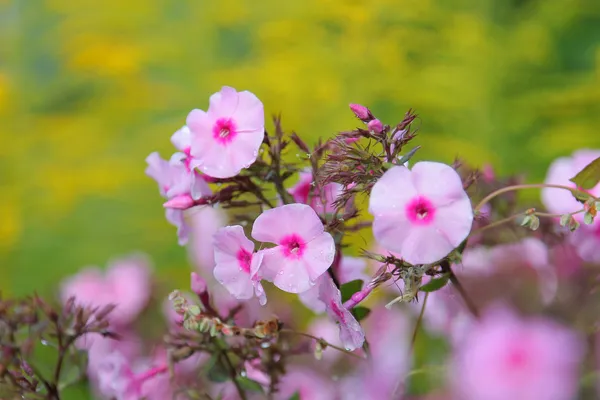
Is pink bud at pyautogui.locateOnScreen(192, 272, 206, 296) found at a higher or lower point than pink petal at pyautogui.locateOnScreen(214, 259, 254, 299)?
lower

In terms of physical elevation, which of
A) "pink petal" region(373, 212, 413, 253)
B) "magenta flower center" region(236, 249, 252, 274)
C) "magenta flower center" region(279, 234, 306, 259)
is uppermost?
"pink petal" region(373, 212, 413, 253)

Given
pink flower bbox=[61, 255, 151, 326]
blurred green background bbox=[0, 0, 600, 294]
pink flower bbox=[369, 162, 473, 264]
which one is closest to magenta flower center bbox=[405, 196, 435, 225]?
pink flower bbox=[369, 162, 473, 264]

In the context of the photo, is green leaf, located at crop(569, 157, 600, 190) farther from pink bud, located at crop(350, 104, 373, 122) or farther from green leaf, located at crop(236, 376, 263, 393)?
green leaf, located at crop(236, 376, 263, 393)

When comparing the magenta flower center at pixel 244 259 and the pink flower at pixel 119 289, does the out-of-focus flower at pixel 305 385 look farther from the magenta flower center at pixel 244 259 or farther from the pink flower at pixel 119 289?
the pink flower at pixel 119 289

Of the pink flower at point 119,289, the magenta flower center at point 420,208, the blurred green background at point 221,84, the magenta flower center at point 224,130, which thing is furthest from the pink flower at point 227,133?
the blurred green background at point 221,84

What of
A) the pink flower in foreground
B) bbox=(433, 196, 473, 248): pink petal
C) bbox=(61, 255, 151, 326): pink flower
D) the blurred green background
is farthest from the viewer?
the blurred green background

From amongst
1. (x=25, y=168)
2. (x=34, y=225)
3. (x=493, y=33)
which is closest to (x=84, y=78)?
(x=25, y=168)

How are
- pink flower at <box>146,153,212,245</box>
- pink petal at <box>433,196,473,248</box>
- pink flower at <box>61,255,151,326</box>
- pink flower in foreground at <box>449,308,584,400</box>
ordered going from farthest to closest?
pink flower at <box>61,255,151,326</box>, pink flower at <box>146,153,212,245</box>, pink petal at <box>433,196,473,248</box>, pink flower in foreground at <box>449,308,584,400</box>
